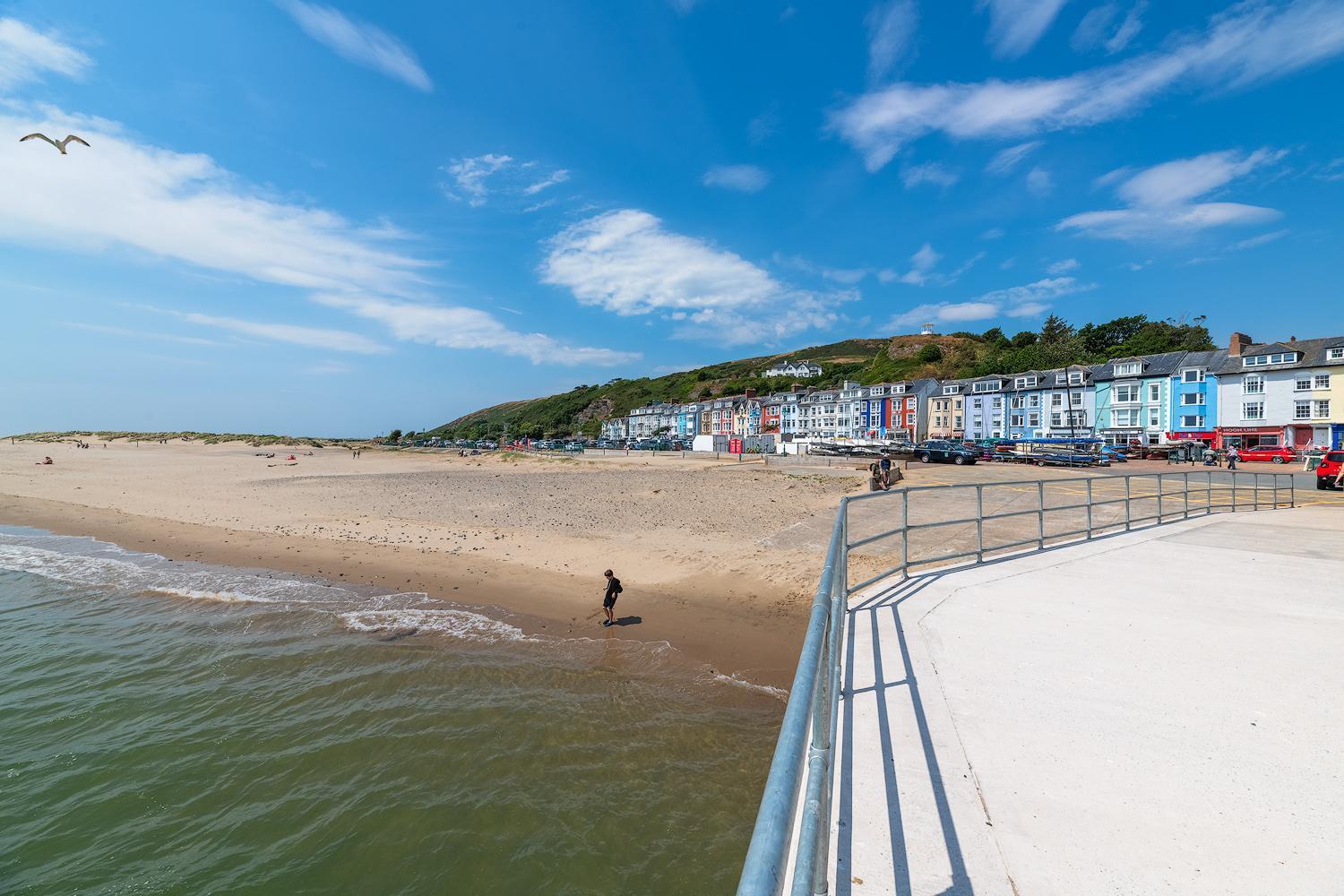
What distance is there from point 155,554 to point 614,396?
152 metres

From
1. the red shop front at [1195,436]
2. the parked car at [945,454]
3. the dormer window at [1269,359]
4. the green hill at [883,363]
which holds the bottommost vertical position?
the parked car at [945,454]

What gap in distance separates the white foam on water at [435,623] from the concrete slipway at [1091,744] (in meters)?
→ 7.19

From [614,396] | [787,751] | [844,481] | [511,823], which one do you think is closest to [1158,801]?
[787,751]

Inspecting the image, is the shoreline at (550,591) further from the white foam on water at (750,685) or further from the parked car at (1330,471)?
the parked car at (1330,471)

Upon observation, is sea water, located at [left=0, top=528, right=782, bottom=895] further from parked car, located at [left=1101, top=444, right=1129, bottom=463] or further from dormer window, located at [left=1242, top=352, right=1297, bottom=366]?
dormer window, located at [left=1242, top=352, right=1297, bottom=366]

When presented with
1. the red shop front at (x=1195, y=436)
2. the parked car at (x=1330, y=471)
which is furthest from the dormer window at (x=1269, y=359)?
the parked car at (x=1330, y=471)

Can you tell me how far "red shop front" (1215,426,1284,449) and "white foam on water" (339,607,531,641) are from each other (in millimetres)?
60846

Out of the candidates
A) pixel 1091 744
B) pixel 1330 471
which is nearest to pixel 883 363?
pixel 1330 471

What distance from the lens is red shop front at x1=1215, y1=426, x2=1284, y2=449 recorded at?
45.9 metres

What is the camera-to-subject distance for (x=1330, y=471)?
867 inches

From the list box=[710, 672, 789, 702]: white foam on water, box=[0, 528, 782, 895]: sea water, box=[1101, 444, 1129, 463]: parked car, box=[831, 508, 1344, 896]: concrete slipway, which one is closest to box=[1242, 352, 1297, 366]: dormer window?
box=[1101, 444, 1129, 463]: parked car

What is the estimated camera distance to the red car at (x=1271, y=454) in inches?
1582

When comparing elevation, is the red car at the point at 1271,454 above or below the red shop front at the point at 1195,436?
below

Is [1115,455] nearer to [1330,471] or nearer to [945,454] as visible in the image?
[945,454]
